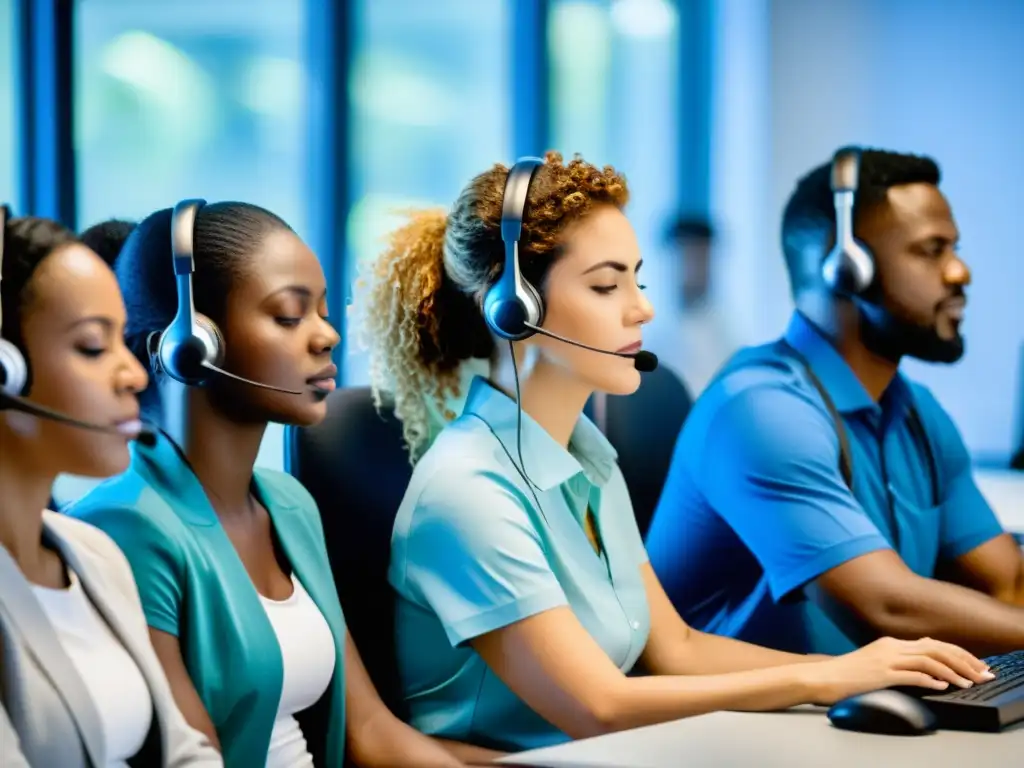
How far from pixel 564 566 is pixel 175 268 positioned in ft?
1.73

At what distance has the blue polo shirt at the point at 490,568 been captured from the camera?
126cm

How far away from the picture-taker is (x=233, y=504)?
1108 mm

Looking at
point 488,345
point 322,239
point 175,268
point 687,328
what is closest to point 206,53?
point 322,239

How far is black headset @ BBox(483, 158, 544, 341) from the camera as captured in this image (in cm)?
131

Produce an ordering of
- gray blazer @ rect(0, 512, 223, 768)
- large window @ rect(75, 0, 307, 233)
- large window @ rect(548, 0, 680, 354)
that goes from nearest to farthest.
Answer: gray blazer @ rect(0, 512, 223, 768) → large window @ rect(75, 0, 307, 233) → large window @ rect(548, 0, 680, 354)

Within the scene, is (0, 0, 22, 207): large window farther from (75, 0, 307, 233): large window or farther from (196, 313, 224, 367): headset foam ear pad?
(75, 0, 307, 233): large window

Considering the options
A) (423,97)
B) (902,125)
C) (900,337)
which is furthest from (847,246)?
(423,97)

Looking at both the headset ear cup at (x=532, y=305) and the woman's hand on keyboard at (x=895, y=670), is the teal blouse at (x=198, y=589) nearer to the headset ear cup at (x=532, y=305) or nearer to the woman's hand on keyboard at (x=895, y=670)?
the headset ear cup at (x=532, y=305)

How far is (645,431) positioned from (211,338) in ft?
3.23

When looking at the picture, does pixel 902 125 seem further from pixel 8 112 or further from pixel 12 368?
pixel 12 368

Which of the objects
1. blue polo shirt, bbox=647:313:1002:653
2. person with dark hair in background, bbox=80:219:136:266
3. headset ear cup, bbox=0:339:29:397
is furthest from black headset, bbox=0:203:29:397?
blue polo shirt, bbox=647:313:1002:653

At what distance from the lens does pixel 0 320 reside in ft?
2.75

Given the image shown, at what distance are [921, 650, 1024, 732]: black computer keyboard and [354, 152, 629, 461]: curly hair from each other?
0.56m

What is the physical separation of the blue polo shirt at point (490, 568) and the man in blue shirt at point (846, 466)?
0.26 metres
